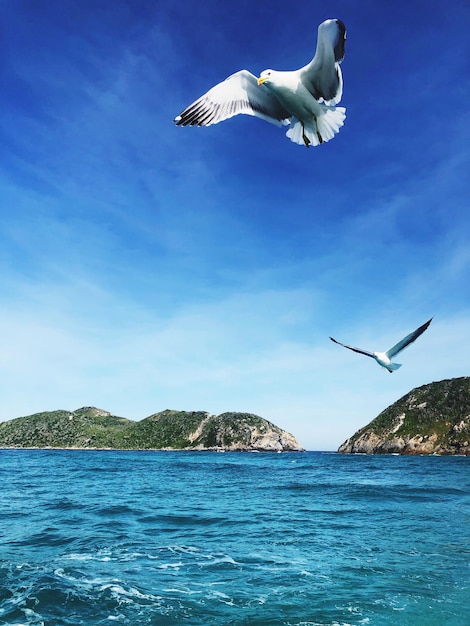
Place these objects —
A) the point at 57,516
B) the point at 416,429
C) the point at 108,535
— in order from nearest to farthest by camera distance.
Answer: the point at 108,535 → the point at 57,516 → the point at 416,429

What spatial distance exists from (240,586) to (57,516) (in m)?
12.6

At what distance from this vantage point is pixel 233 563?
12562 mm

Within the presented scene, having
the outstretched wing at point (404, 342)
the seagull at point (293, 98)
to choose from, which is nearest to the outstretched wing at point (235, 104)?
the seagull at point (293, 98)

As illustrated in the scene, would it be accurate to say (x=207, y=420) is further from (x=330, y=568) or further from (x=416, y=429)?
(x=330, y=568)

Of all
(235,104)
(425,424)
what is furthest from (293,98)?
(425,424)

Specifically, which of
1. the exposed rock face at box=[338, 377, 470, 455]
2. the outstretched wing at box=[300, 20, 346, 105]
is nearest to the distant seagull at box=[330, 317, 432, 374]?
the outstretched wing at box=[300, 20, 346, 105]

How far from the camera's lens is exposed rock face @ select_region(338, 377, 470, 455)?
342ft

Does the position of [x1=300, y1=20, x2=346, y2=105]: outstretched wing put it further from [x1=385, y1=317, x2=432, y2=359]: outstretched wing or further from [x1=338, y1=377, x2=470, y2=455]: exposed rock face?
[x1=338, y1=377, x2=470, y2=455]: exposed rock face

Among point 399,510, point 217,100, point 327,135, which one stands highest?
point 217,100

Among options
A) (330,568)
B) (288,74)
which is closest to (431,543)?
(330,568)

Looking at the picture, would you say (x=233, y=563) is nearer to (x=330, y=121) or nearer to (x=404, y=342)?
(x=404, y=342)

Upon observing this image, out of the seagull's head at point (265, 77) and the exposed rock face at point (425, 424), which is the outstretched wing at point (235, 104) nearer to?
the seagull's head at point (265, 77)

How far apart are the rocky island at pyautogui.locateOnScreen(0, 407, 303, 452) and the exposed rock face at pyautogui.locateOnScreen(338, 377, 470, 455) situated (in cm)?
3466

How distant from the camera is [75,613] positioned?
352 inches
